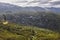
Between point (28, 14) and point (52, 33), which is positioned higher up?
point (28, 14)

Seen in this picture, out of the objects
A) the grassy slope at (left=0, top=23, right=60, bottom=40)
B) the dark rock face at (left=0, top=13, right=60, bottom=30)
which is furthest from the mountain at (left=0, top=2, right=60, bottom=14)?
the grassy slope at (left=0, top=23, right=60, bottom=40)

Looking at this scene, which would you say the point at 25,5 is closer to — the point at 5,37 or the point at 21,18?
the point at 21,18

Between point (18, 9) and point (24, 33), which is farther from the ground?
point (18, 9)

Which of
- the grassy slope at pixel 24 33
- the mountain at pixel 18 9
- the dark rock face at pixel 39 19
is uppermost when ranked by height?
the mountain at pixel 18 9

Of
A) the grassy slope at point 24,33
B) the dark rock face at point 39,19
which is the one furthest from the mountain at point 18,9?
the grassy slope at point 24,33

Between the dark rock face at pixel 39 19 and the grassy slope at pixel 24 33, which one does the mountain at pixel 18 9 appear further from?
the grassy slope at pixel 24 33

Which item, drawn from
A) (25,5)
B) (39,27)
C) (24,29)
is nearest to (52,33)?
(39,27)

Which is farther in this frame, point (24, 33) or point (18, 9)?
point (18, 9)
